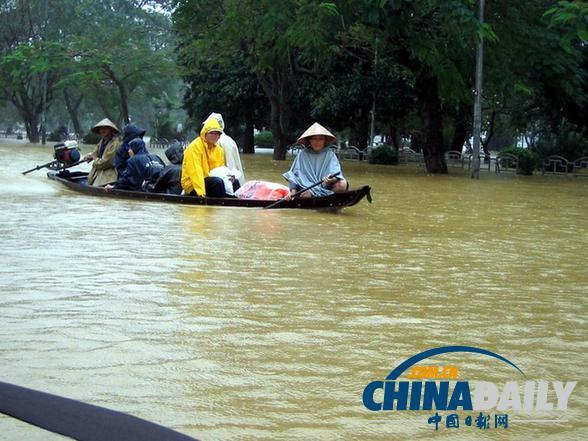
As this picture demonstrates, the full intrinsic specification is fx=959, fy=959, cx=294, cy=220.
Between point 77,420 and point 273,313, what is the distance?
13.7ft

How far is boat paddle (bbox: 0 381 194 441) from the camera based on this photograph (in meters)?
2.92

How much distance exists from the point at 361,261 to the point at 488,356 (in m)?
4.13

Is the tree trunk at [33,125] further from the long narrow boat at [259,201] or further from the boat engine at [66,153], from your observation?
the long narrow boat at [259,201]

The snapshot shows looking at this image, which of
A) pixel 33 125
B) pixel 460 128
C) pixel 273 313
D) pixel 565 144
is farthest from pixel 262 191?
pixel 33 125

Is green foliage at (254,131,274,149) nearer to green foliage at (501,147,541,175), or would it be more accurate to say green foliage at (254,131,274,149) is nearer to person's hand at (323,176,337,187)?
green foliage at (501,147,541,175)

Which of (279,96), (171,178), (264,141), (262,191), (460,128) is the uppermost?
(279,96)

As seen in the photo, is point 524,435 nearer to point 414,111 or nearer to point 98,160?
point 98,160

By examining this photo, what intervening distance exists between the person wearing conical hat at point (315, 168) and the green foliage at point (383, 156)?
1073 inches

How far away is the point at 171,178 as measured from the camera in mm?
16078

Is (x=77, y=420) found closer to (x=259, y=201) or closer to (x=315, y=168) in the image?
(x=259, y=201)

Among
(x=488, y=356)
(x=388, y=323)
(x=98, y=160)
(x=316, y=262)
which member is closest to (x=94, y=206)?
(x=98, y=160)

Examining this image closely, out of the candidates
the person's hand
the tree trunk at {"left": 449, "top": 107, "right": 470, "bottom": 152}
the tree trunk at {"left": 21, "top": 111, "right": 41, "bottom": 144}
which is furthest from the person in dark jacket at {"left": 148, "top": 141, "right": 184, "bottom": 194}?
the tree trunk at {"left": 21, "top": 111, "right": 41, "bottom": 144}

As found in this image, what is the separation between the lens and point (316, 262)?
982cm

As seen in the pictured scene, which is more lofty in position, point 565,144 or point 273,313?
point 565,144
